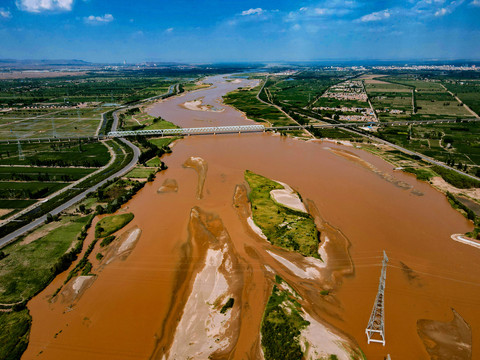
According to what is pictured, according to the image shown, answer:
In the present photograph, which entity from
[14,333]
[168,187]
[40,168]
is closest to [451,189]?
[168,187]

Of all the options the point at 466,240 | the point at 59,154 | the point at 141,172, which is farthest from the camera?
the point at 59,154

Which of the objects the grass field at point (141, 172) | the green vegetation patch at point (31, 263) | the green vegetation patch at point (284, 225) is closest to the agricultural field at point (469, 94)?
the green vegetation patch at point (284, 225)

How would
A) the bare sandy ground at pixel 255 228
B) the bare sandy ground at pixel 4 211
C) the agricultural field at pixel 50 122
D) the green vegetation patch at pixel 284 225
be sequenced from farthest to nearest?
the agricultural field at pixel 50 122
the bare sandy ground at pixel 4 211
the bare sandy ground at pixel 255 228
the green vegetation patch at pixel 284 225

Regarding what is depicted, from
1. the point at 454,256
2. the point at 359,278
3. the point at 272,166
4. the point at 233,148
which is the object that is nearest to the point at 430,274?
the point at 454,256

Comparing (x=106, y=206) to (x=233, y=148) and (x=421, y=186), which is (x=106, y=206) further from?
(x=421, y=186)

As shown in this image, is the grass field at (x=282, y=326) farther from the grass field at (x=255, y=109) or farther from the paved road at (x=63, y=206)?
the grass field at (x=255, y=109)

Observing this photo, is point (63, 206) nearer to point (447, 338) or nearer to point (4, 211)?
point (4, 211)

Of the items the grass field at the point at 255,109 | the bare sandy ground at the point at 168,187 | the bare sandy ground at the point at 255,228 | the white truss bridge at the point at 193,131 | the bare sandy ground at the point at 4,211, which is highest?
the grass field at the point at 255,109

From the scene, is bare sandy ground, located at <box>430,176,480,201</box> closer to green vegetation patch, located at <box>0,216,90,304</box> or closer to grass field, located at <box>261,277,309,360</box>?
grass field, located at <box>261,277,309,360</box>
